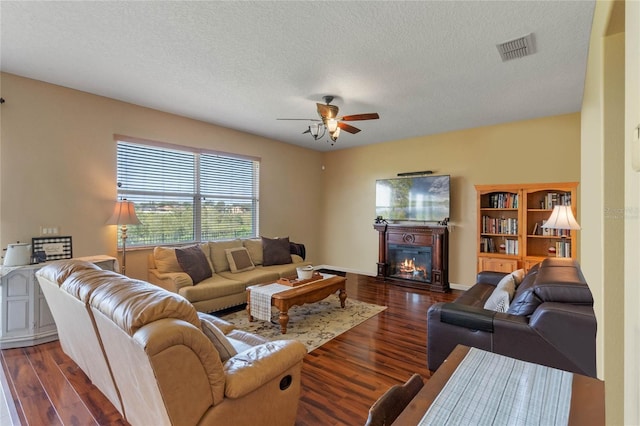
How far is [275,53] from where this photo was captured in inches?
109

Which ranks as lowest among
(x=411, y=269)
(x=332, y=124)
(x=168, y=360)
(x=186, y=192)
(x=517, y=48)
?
(x=411, y=269)

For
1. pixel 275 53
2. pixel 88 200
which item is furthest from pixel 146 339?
pixel 88 200

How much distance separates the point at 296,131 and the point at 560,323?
4599mm

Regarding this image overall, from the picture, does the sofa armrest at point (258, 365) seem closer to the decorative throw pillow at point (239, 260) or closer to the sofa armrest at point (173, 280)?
the sofa armrest at point (173, 280)

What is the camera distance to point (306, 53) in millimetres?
2768

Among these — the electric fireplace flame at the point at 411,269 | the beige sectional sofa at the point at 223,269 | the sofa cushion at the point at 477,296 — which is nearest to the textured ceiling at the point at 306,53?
the beige sectional sofa at the point at 223,269

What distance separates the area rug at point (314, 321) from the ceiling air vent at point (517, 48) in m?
3.19

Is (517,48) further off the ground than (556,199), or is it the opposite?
(517,48)

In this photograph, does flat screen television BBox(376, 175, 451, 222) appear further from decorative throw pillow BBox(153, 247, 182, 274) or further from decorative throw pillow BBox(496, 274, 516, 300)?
decorative throw pillow BBox(153, 247, 182, 274)

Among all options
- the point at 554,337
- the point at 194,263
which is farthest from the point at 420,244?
the point at 194,263

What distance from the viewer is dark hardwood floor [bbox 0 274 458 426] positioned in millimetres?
2020

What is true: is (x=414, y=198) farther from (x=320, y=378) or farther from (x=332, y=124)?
(x=320, y=378)

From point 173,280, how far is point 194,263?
1.33 ft

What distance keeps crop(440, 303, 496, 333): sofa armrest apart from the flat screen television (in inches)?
126
